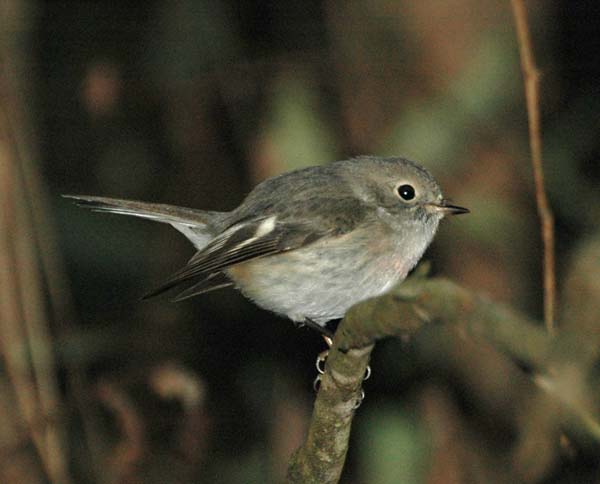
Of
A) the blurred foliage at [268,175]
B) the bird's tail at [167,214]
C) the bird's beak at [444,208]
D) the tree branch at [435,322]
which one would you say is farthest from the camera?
the blurred foliage at [268,175]

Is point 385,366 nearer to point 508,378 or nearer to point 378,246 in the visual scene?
point 508,378

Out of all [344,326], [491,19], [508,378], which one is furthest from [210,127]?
[344,326]

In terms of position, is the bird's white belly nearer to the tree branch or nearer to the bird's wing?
the bird's wing

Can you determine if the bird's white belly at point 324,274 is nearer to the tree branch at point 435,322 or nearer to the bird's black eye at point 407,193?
the bird's black eye at point 407,193

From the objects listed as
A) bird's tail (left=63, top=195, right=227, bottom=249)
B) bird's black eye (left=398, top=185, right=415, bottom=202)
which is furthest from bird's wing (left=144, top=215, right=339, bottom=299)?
bird's black eye (left=398, top=185, right=415, bottom=202)

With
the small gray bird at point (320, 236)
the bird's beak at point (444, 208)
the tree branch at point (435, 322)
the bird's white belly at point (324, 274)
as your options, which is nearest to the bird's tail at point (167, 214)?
the small gray bird at point (320, 236)

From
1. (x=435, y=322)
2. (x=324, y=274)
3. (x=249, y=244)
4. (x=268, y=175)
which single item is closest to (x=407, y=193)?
(x=324, y=274)
